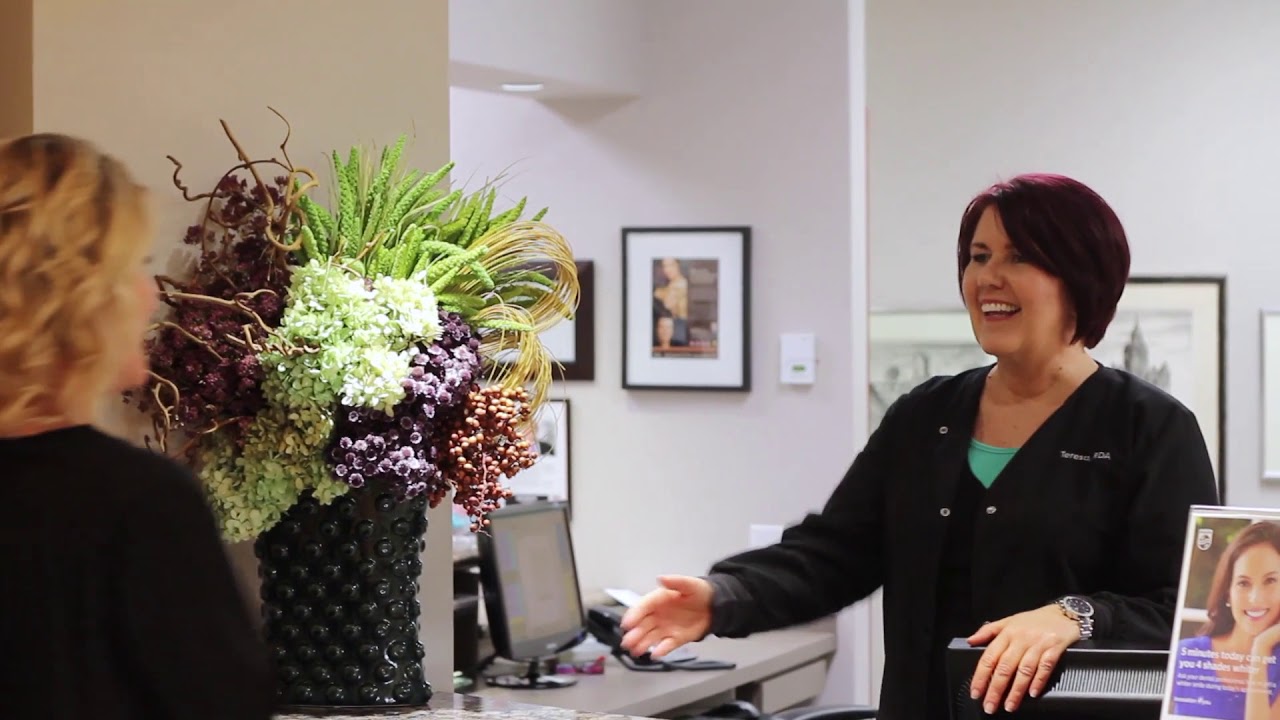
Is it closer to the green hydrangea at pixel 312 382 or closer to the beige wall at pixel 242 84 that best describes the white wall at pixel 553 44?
the beige wall at pixel 242 84

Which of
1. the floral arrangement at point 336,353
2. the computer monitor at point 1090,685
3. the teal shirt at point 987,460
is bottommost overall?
the computer monitor at point 1090,685

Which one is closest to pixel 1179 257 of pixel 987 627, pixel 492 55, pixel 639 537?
pixel 639 537

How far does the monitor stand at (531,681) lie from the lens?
11.7 ft

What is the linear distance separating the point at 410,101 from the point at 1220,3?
344 cm

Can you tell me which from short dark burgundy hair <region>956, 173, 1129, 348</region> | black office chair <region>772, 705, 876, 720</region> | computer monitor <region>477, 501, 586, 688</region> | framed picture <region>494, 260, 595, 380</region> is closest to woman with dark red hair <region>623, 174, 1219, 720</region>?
short dark burgundy hair <region>956, 173, 1129, 348</region>

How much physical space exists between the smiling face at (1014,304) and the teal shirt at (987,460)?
119 mm

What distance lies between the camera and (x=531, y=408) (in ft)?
7.11

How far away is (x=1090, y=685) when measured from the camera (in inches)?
65.0

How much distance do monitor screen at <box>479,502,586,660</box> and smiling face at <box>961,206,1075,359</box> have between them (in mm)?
1767

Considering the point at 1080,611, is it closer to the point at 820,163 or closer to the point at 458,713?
the point at 458,713

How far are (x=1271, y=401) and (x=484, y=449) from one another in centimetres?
354

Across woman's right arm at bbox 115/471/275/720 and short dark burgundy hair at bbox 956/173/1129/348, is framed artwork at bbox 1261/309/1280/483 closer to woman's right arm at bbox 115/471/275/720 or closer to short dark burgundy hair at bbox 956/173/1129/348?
short dark burgundy hair at bbox 956/173/1129/348

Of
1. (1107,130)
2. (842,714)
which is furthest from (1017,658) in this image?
(1107,130)

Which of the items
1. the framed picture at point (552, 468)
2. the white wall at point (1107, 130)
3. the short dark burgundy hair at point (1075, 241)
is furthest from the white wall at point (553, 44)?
the short dark burgundy hair at point (1075, 241)
